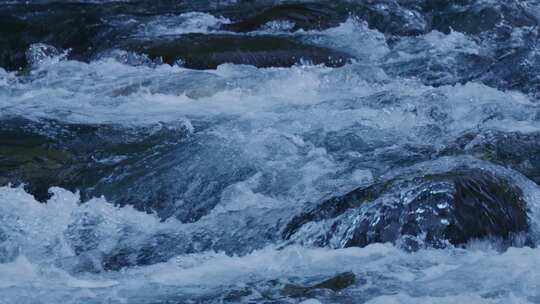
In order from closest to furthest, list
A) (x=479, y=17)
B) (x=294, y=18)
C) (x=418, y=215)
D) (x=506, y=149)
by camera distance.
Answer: (x=418, y=215) → (x=506, y=149) → (x=294, y=18) → (x=479, y=17)

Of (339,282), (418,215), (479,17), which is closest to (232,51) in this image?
(479,17)

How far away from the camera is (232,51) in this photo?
25.1 feet

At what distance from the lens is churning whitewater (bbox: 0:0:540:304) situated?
414cm

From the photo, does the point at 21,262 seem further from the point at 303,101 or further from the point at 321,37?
the point at 321,37

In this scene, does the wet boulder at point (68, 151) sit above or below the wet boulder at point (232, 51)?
above

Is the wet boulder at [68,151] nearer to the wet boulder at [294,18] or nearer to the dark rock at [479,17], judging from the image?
the wet boulder at [294,18]

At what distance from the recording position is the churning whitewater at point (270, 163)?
4145mm

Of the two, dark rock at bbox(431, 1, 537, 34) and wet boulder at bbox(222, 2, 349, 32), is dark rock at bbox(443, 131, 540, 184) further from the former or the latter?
wet boulder at bbox(222, 2, 349, 32)

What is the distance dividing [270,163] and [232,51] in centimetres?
244

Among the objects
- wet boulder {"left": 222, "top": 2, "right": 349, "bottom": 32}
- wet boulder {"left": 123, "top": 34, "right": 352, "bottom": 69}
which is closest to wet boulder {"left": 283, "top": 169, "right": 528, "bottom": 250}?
wet boulder {"left": 123, "top": 34, "right": 352, "bottom": 69}

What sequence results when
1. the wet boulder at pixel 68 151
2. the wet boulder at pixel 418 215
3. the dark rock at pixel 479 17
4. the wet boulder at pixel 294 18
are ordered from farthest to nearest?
the dark rock at pixel 479 17 → the wet boulder at pixel 294 18 → the wet boulder at pixel 68 151 → the wet boulder at pixel 418 215

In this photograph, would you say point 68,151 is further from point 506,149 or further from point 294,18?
point 294,18

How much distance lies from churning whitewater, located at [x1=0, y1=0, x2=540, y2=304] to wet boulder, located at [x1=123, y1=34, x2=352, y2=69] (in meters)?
0.02

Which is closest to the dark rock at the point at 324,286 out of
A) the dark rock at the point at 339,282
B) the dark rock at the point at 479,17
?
the dark rock at the point at 339,282
